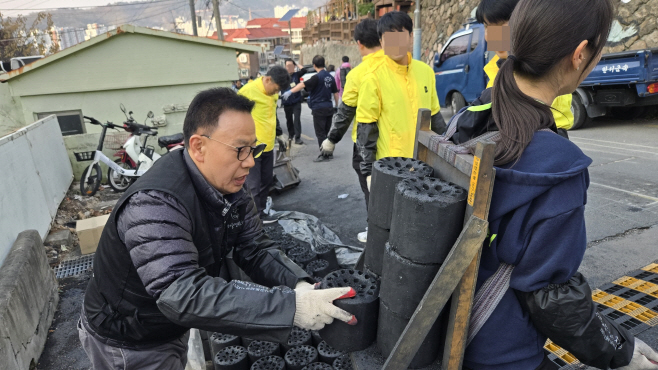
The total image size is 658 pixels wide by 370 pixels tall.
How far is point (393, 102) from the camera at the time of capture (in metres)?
3.26

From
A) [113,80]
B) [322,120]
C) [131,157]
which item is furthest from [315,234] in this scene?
[113,80]

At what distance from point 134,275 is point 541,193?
5.07 feet

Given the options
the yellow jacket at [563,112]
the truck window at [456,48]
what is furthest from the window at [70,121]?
the truck window at [456,48]

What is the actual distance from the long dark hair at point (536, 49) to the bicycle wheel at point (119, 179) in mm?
7657

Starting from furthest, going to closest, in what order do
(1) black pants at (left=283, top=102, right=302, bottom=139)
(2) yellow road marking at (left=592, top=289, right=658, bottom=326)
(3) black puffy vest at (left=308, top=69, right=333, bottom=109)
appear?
(1) black pants at (left=283, top=102, right=302, bottom=139)
(3) black puffy vest at (left=308, top=69, right=333, bottom=109)
(2) yellow road marking at (left=592, top=289, right=658, bottom=326)

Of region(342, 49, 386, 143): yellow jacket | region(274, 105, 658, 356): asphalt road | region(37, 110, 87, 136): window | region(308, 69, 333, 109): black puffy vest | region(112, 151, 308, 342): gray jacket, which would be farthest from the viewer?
region(308, 69, 333, 109): black puffy vest

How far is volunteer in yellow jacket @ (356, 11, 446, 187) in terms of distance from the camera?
3.18 m

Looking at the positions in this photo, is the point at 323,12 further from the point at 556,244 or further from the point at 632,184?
the point at 556,244

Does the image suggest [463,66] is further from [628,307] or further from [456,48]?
[628,307]

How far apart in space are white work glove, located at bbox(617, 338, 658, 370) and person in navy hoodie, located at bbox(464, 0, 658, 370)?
263 mm

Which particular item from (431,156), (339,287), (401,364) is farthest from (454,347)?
(431,156)

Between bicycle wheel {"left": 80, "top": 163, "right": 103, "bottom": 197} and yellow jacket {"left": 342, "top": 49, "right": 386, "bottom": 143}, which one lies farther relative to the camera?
bicycle wheel {"left": 80, "top": 163, "right": 103, "bottom": 197}

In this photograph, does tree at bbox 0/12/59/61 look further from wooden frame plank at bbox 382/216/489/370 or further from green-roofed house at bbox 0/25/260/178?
wooden frame plank at bbox 382/216/489/370

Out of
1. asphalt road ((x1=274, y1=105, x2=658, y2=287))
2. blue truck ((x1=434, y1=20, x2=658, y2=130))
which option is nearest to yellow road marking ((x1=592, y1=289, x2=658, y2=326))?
asphalt road ((x1=274, y1=105, x2=658, y2=287))
